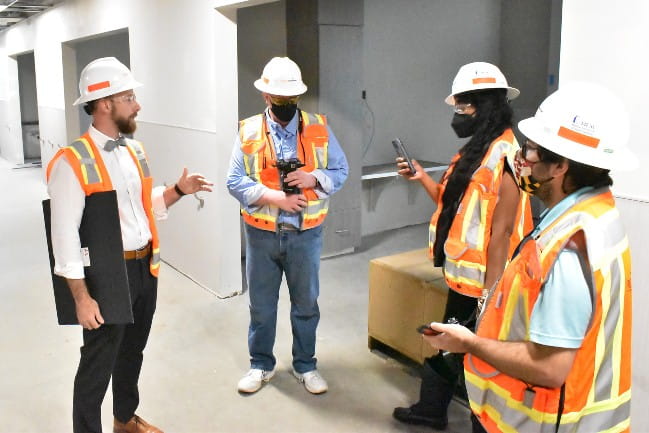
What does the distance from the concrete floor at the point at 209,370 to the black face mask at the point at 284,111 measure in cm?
140

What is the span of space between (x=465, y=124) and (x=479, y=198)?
0.31 meters

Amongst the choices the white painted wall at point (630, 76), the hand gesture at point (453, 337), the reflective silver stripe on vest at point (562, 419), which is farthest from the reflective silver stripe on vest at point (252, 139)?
the reflective silver stripe on vest at point (562, 419)

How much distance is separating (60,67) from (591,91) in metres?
8.30

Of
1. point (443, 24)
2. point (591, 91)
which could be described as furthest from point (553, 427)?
point (443, 24)

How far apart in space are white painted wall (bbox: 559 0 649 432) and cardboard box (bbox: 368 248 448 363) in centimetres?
105

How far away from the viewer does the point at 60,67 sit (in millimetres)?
8242

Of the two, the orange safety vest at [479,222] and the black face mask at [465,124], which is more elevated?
the black face mask at [465,124]

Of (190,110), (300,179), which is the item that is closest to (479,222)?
(300,179)

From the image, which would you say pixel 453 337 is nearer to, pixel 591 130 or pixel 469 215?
pixel 591 130

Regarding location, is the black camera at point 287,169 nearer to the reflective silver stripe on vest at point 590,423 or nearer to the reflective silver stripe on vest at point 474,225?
the reflective silver stripe on vest at point 474,225

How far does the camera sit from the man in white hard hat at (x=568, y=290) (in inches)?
49.7

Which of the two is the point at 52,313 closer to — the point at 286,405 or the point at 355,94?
the point at 286,405

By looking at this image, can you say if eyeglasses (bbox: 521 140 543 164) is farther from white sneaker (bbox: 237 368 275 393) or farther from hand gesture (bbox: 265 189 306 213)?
white sneaker (bbox: 237 368 275 393)

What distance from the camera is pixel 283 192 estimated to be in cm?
288
